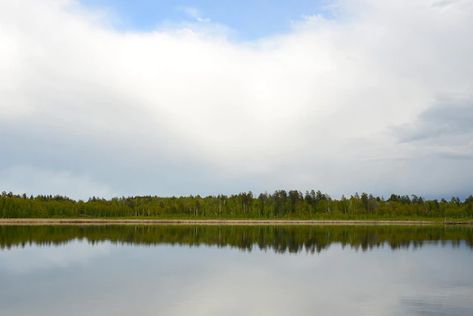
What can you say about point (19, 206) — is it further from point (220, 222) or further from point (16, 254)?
point (16, 254)

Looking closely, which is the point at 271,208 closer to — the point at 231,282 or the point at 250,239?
the point at 250,239

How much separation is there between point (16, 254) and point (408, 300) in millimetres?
30314

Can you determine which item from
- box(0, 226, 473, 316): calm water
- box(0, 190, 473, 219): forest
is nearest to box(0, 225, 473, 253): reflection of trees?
box(0, 226, 473, 316): calm water

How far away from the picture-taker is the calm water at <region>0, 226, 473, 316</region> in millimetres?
21859

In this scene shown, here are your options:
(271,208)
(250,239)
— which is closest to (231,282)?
(250,239)

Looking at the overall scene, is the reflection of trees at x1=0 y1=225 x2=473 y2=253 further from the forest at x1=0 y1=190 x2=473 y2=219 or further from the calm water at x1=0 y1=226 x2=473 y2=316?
the forest at x1=0 y1=190 x2=473 y2=219

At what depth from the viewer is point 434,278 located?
103 feet

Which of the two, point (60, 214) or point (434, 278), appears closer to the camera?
point (434, 278)

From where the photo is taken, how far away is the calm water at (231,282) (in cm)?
2186

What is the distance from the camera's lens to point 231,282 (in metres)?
28.9

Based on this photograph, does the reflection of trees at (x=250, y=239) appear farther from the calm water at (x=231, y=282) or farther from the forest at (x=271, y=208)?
the forest at (x=271, y=208)

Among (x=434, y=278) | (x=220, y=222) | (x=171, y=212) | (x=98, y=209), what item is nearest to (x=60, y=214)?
(x=98, y=209)

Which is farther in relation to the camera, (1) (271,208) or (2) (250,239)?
(1) (271,208)

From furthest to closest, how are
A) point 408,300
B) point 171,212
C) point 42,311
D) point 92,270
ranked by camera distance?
point 171,212 → point 92,270 → point 408,300 → point 42,311
